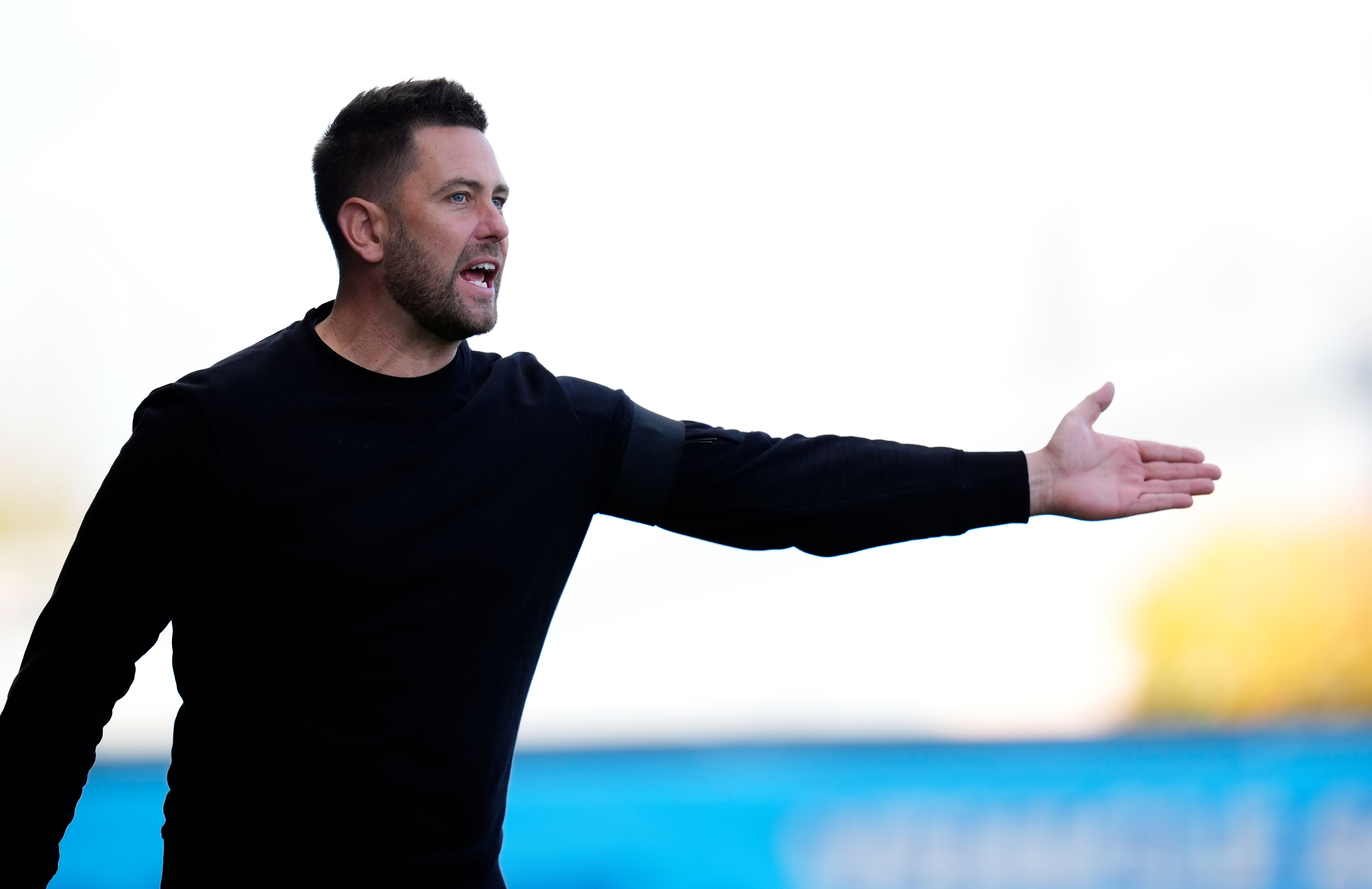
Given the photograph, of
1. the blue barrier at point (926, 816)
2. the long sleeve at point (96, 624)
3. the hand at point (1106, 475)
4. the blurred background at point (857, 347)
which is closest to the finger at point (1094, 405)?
the hand at point (1106, 475)

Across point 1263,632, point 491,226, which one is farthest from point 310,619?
point 1263,632

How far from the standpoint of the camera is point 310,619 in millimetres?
1243

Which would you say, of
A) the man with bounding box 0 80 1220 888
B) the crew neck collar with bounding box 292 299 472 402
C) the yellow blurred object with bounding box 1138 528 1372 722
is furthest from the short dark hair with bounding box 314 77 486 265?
the yellow blurred object with bounding box 1138 528 1372 722

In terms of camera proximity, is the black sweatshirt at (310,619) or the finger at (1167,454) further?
the finger at (1167,454)

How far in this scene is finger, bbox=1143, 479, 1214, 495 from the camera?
1489 mm

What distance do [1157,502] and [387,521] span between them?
0.85 m

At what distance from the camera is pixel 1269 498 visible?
8.89ft

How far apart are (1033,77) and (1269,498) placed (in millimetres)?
997

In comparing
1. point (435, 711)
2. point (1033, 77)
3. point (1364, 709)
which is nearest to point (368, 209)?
point (435, 711)

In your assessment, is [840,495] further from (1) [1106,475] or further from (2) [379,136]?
(2) [379,136]

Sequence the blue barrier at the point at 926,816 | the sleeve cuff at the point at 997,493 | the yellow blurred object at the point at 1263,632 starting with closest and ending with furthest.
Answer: the sleeve cuff at the point at 997,493 < the blue barrier at the point at 926,816 < the yellow blurred object at the point at 1263,632

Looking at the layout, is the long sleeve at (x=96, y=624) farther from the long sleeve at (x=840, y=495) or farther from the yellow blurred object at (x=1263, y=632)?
the yellow blurred object at (x=1263, y=632)

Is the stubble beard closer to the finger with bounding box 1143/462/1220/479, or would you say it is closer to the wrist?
the wrist

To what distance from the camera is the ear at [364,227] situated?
55.3 inches
